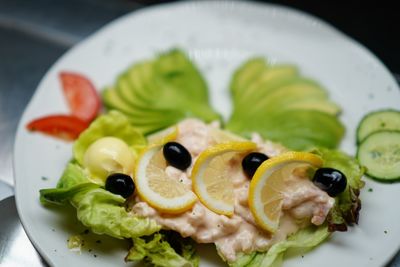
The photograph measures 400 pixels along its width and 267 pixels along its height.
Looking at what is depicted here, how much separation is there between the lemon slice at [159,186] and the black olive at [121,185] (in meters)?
0.04

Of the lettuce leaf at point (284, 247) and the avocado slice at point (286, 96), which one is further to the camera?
the avocado slice at point (286, 96)

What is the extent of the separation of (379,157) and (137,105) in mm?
1499

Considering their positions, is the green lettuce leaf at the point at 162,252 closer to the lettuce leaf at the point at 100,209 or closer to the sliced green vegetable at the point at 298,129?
the lettuce leaf at the point at 100,209

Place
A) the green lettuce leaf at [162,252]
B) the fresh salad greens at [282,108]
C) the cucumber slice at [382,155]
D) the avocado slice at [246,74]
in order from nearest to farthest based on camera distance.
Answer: the green lettuce leaf at [162,252]
the cucumber slice at [382,155]
the fresh salad greens at [282,108]
the avocado slice at [246,74]

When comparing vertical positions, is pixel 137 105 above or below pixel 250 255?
above

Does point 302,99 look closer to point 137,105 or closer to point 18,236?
point 137,105

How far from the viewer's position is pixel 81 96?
3.48 metres

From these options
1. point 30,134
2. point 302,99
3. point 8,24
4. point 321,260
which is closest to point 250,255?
point 321,260

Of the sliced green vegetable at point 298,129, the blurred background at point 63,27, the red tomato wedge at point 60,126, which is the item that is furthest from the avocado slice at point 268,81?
the red tomato wedge at point 60,126

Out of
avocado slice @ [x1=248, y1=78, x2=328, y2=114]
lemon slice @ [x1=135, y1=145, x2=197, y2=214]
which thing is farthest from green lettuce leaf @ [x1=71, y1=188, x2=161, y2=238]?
avocado slice @ [x1=248, y1=78, x2=328, y2=114]

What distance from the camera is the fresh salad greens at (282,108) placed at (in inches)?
125

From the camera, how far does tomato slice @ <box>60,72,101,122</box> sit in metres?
3.41

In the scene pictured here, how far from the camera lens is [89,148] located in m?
3.02

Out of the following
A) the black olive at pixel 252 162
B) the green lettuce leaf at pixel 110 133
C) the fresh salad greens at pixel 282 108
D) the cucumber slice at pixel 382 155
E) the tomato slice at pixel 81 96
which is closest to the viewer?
the black olive at pixel 252 162
